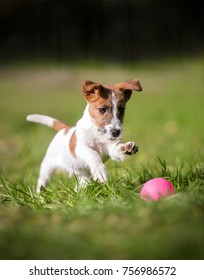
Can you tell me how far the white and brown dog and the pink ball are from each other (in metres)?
0.27

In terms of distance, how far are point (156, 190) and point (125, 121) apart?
108 cm

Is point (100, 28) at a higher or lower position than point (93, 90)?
lower

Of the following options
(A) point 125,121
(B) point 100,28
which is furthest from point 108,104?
(B) point 100,28

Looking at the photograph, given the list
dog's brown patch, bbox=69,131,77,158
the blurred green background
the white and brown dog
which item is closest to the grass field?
the blurred green background

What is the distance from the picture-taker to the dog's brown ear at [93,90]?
436 cm

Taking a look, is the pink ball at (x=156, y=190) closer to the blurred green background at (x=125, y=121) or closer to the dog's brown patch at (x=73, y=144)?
the blurred green background at (x=125, y=121)

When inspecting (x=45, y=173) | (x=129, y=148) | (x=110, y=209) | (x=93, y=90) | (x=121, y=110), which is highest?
(x=93, y=90)

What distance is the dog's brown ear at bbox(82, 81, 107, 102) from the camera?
436cm

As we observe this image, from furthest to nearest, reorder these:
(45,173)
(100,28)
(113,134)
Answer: (100,28) → (45,173) → (113,134)

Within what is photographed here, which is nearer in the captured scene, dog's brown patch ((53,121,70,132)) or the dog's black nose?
the dog's black nose

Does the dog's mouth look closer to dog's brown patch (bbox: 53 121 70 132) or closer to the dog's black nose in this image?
the dog's black nose

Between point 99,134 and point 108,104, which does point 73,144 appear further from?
point 108,104

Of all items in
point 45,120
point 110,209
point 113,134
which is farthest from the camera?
point 45,120

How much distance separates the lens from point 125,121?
16.4 ft
